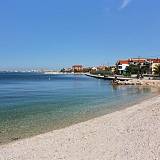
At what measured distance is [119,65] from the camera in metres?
196

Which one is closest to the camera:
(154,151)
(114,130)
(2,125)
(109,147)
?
(154,151)

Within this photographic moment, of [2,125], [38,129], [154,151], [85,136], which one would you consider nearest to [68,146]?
[85,136]

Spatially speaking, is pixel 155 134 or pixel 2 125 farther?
pixel 2 125

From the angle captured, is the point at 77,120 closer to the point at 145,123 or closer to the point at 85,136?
the point at 145,123

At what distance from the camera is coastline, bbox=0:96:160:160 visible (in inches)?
504

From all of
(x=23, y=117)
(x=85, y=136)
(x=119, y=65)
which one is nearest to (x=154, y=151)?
(x=85, y=136)

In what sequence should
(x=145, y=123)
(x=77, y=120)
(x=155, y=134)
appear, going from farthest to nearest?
(x=77, y=120)
(x=145, y=123)
(x=155, y=134)

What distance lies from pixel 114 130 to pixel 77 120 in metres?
6.64

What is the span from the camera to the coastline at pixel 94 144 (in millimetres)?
12805

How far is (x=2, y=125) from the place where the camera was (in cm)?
2184

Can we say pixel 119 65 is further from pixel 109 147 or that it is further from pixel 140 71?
pixel 109 147

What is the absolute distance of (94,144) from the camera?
1470 centimetres

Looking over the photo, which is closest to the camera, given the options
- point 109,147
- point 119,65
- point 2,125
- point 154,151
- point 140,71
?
point 154,151

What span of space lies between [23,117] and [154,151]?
1445 centimetres
